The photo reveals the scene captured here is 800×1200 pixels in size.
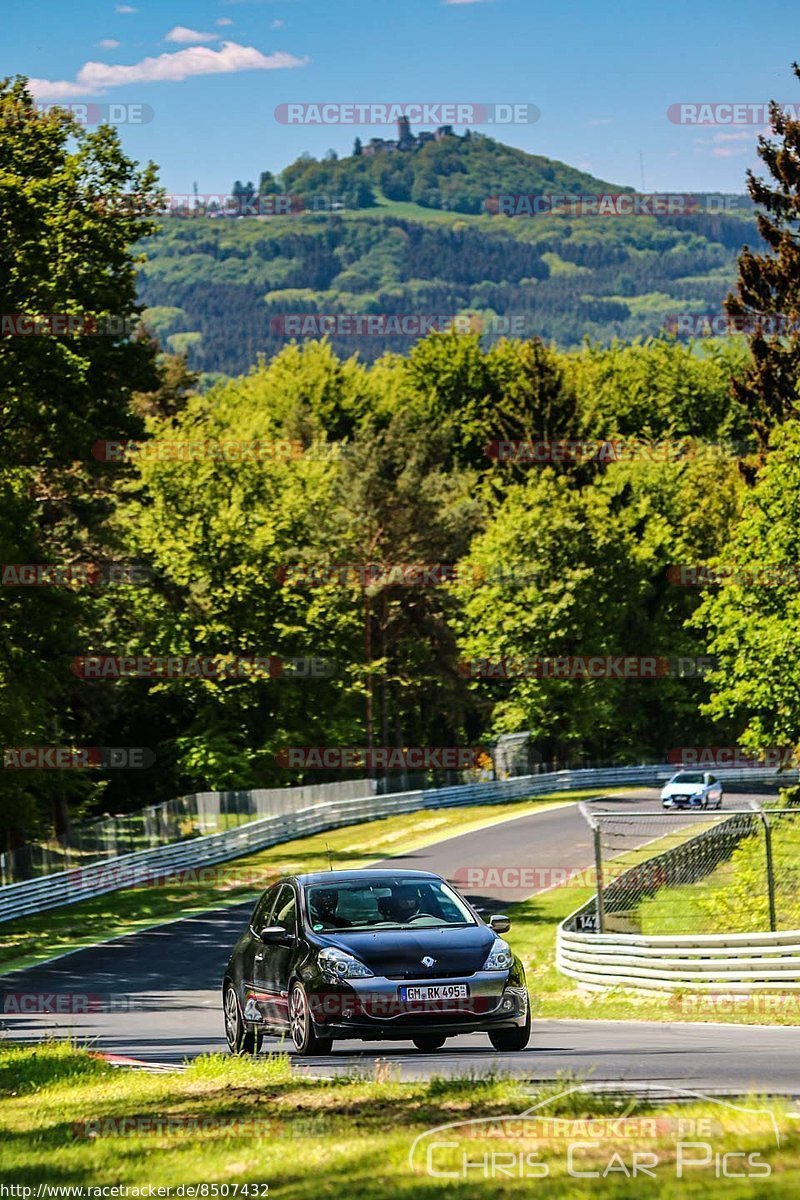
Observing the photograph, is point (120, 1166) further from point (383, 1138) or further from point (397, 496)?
point (397, 496)

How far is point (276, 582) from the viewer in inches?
2771

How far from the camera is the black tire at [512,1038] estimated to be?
42.9ft

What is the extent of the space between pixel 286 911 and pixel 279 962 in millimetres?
522

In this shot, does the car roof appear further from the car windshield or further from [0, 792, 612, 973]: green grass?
[0, 792, 612, 973]: green grass

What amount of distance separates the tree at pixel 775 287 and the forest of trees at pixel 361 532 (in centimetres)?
13

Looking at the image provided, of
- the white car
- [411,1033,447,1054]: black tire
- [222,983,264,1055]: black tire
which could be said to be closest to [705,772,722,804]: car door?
the white car

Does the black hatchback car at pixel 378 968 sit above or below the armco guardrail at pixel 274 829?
above

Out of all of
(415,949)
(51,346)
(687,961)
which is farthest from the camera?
(51,346)

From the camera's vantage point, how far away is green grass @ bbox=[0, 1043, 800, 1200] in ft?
22.0

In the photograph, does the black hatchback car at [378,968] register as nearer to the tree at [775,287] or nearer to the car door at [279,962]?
the car door at [279,962]

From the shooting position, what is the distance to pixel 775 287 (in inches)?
2127

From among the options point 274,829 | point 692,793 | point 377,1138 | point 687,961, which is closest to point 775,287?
point 692,793

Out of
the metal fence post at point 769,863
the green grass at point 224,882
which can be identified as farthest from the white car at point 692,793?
the metal fence post at point 769,863

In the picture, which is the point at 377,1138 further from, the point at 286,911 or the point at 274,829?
the point at 274,829
